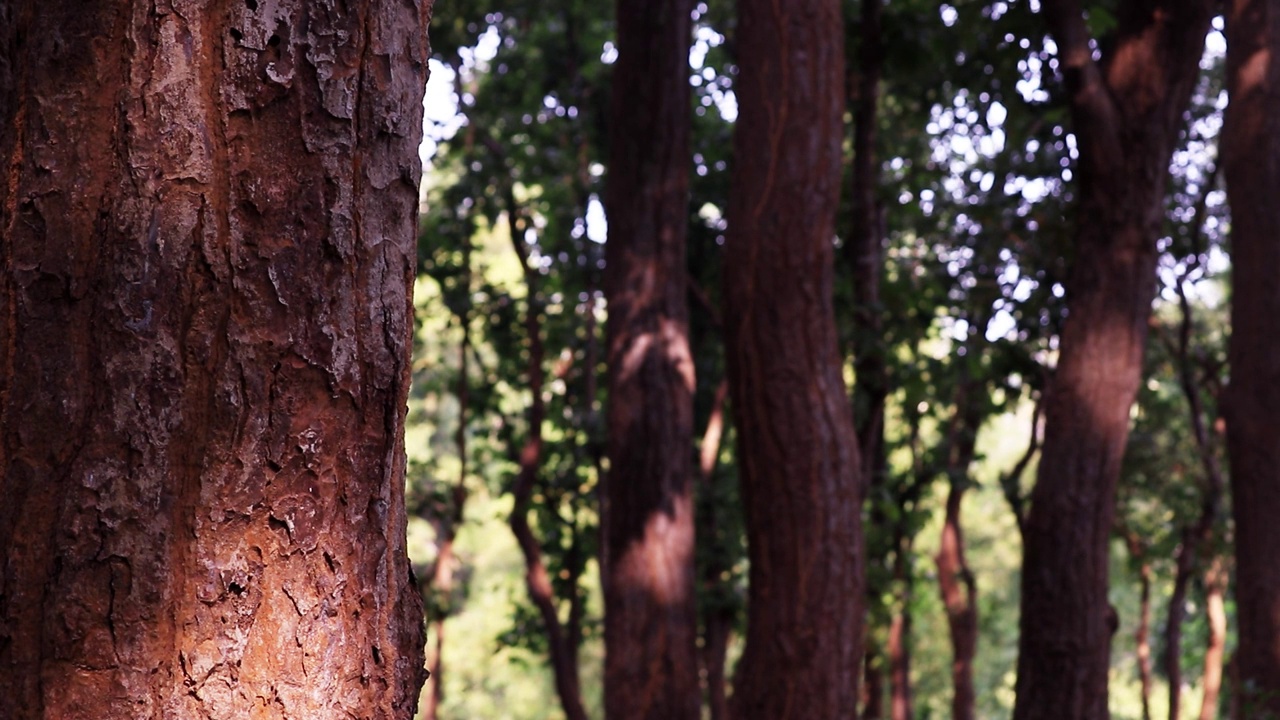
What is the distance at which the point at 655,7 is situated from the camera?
919cm

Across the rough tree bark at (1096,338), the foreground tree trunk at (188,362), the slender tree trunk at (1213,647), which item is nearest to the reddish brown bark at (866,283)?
the rough tree bark at (1096,338)

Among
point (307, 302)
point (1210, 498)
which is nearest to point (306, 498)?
point (307, 302)

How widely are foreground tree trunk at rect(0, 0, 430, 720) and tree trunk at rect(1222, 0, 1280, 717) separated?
796cm

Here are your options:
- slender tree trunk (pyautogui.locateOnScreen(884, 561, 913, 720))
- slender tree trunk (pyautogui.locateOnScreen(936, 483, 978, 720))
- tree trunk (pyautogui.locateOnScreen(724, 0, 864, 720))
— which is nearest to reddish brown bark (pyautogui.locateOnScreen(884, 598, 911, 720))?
slender tree trunk (pyautogui.locateOnScreen(884, 561, 913, 720))

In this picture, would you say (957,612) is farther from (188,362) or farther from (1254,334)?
(188,362)

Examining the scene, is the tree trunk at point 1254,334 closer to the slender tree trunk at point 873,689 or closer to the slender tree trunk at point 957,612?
the slender tree trunk at point 873,689

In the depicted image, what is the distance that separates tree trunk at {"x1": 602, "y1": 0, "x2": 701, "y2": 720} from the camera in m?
8.31

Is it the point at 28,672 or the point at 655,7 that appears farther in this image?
the point at 655,7

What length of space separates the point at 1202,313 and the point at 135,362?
23494mm

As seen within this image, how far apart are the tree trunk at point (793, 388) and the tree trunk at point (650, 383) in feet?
6.65

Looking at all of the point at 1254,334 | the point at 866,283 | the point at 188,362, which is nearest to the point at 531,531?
the point at 866,283

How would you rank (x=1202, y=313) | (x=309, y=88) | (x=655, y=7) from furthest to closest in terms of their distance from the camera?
(x=1202, y=313)
(x=655, y=7)
(x=309, y=88)

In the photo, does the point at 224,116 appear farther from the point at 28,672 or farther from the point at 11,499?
the point at 28,672

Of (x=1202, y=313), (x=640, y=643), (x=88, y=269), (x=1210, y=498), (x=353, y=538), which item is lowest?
(x=353, y=538)
